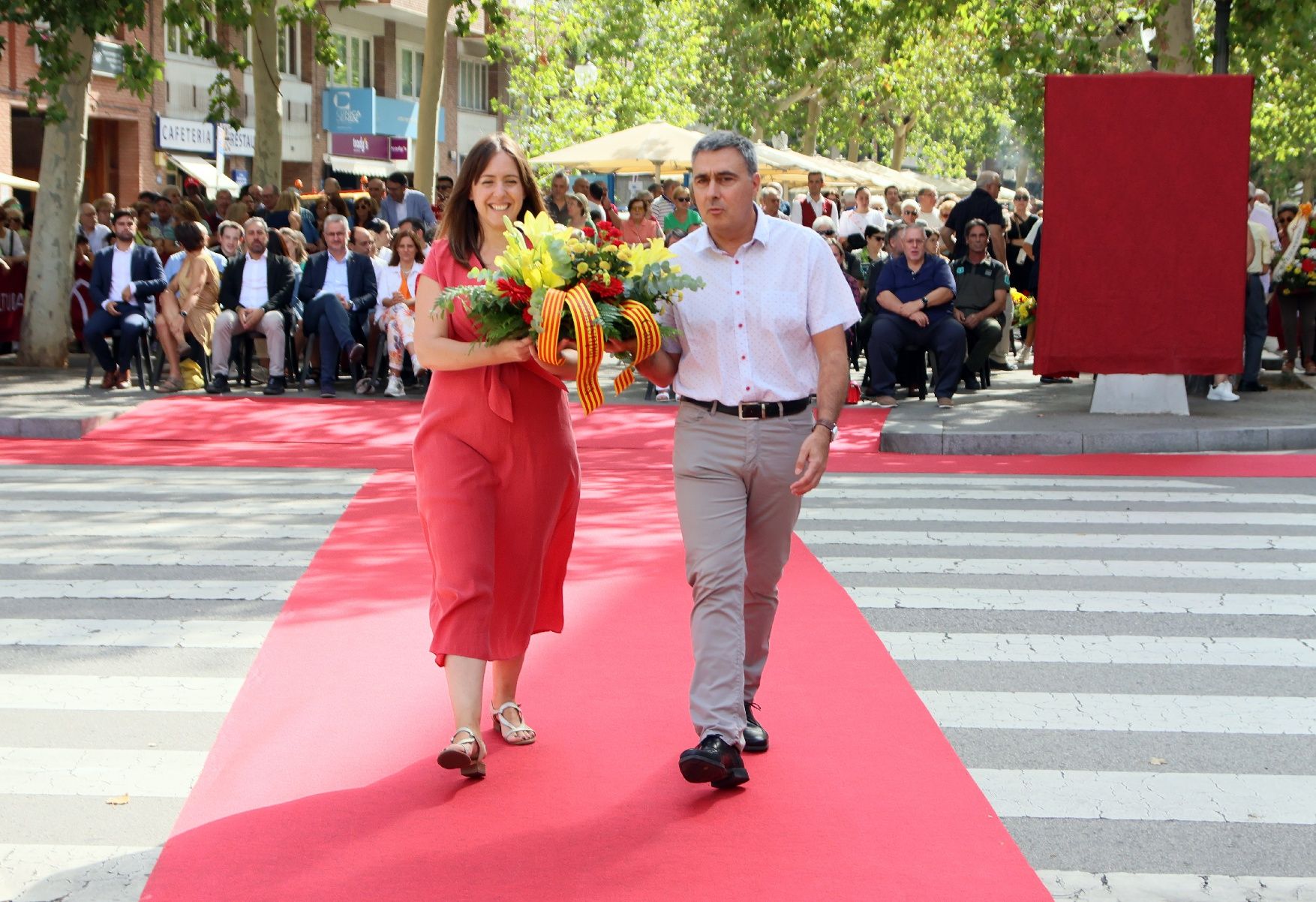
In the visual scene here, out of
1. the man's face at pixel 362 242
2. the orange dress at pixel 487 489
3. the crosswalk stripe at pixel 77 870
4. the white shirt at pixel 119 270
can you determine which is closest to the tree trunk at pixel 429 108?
the man's face at pixel 362 242

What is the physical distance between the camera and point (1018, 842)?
499 centimetres

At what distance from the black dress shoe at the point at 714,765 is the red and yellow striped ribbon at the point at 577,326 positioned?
3.90 ft

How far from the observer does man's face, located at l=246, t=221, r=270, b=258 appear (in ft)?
56.7

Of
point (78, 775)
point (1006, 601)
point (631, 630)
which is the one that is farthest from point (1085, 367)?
point (78, 775)

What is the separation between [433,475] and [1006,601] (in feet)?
12.0

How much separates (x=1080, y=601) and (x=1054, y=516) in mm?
2609

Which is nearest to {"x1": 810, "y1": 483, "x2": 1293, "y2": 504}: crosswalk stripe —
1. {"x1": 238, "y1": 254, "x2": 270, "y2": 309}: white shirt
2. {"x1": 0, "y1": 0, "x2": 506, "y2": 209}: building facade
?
{"x1": 238, "y1": 254, "x2": 270, "y2": 309}: white shirt

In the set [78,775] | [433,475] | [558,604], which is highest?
[433,475]

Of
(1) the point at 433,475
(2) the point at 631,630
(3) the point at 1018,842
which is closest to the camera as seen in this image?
(3) the point at 1018,842

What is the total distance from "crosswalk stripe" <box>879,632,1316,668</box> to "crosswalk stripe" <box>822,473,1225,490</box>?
4699 mm

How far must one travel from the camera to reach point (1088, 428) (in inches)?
584

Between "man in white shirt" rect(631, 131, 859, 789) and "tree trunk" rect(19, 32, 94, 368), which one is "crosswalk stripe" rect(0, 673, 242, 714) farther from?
"tree trunk" rect(19, 32, 94, 368)

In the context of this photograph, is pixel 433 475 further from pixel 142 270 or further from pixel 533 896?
pixel 142 270

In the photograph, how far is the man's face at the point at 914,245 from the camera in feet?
55.1
